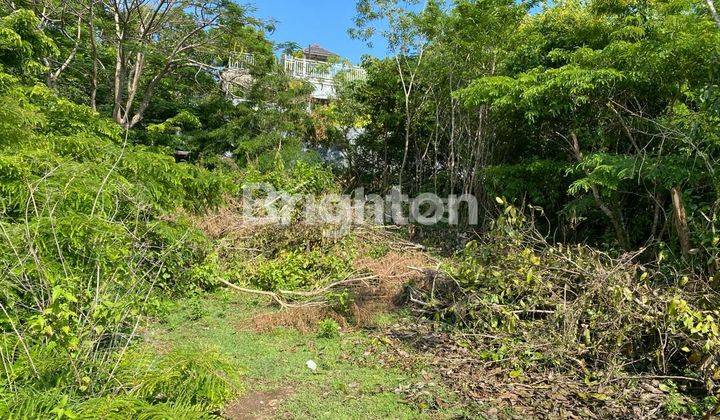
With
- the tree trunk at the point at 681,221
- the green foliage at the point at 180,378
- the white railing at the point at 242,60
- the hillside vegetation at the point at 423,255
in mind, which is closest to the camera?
the green foliage at the point at 180,378

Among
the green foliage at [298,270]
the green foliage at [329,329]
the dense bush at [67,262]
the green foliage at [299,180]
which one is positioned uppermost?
the green foliage at [299,180]

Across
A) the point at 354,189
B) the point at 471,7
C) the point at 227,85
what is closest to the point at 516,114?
the point at 471,7

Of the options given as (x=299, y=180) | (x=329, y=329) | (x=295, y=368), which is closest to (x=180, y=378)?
(x=295, y=368)

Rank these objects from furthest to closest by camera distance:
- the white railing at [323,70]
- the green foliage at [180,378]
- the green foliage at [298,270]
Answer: the white railing at [323,70] → the green foliage at [298,270] → the green foliage at [180,378]

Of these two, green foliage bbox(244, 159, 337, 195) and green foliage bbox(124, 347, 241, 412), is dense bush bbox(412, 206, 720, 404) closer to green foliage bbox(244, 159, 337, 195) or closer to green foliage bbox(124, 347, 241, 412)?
green foliage bbox(124, 347, 241, 412)

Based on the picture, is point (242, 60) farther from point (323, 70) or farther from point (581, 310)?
point (581, 310)

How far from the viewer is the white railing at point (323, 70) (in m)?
12.1

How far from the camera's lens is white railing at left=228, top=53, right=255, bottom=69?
34.7ft

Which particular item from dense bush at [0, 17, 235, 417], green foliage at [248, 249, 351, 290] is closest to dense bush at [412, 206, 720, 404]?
green foliage at [248, 249, 351, 290]

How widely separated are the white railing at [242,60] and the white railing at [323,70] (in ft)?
3.19

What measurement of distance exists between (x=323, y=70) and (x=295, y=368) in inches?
383

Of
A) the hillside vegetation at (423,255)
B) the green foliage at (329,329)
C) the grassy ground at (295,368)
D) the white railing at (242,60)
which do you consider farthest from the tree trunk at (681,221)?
the white railing at (242,60)

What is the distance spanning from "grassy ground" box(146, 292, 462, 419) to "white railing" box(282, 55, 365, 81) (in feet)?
26.6

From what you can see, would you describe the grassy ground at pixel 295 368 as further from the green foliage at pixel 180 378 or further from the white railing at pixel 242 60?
the white railing at pixel 242 60
